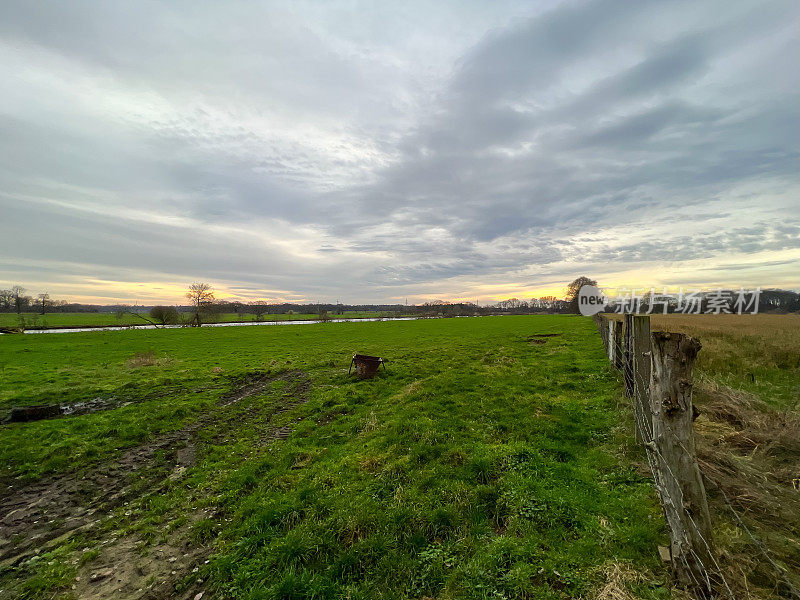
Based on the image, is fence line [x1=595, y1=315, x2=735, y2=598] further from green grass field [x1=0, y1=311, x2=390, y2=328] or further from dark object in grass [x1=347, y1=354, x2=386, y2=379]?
green grass field [x1=0, y1=311, x2=390, y2=328]

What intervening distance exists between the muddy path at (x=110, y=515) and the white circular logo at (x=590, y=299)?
112 metres

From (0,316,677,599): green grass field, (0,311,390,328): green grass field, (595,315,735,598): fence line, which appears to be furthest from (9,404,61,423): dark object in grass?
(0,311,390,328): green grass field

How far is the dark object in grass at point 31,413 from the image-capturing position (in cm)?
1284

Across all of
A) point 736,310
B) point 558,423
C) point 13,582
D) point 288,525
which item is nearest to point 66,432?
point 13,582

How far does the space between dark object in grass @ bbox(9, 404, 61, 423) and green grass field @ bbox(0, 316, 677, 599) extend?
2.80 feet

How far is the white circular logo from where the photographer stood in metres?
103

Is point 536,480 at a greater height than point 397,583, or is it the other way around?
point 536,480

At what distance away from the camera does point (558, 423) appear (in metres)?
9.10

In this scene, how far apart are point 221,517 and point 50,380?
21.9 meters

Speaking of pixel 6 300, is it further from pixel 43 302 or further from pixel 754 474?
pixel 754 474

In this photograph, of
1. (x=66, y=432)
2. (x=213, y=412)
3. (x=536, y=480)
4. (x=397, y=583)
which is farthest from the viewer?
(x=213, y=412)

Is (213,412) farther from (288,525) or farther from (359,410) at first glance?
(288,525)

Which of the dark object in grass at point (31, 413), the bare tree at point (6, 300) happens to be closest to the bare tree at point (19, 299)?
the bare tree at point (6, 300)

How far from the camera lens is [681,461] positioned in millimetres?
3658
